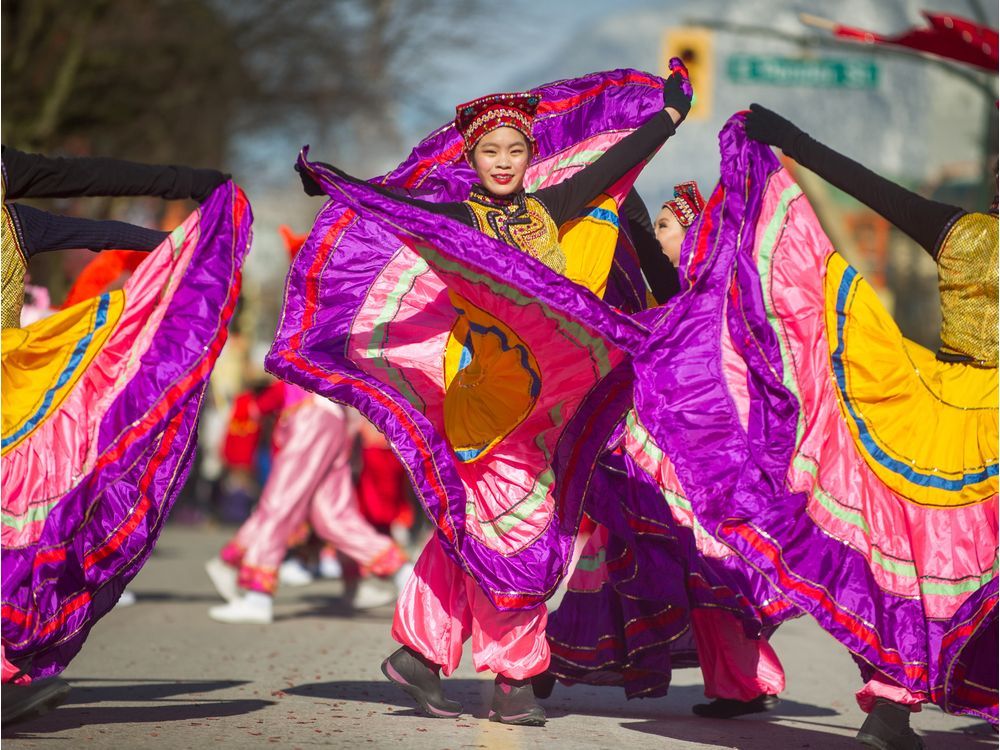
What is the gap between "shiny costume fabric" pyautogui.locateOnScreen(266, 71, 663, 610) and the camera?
5137 millimetres

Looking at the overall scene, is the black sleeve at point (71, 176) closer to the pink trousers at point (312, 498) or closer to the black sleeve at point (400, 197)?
the black sleeve at point (400, 197)

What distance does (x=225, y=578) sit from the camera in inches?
385

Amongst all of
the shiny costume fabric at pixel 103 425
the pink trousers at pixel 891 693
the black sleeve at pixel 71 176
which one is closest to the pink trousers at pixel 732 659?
the pink trousers at pixel 891 693

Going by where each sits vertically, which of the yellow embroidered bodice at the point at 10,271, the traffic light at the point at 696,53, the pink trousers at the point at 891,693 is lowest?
the pink trousers at the point at 891,693

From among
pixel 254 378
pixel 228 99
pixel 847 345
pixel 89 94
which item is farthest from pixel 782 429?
pixel 228 99

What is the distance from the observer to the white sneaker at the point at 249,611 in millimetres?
9219

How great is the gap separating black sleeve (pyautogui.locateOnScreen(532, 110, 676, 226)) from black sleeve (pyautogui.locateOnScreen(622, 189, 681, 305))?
514mm

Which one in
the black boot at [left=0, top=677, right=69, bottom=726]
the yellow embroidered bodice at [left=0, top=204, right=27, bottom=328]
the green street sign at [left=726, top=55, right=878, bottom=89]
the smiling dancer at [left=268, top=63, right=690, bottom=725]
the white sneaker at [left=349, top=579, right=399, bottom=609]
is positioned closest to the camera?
the black boot at [left=0, top=677, right=69, bottom=726]

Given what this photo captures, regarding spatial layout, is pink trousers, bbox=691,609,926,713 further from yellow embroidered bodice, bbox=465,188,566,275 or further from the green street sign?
the green street sign

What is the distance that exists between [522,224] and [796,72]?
13.5 m

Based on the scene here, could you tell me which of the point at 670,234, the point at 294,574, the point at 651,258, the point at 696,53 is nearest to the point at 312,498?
the point at 294,574

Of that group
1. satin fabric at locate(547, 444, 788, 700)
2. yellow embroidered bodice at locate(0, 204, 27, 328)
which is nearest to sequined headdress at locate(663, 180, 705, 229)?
satin fabric at locate(547, 444, 788, 700)

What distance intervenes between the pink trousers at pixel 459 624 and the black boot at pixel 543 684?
2.13ft

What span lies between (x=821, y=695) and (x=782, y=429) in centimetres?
229
